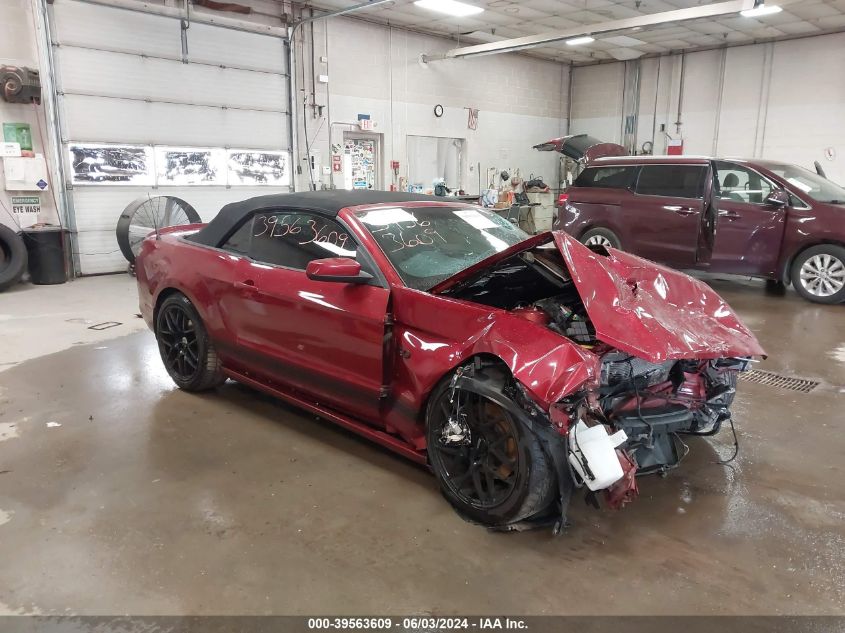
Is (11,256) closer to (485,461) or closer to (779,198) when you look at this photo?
(485,461)

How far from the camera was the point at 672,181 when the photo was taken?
7.47m

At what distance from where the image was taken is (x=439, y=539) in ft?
8.02

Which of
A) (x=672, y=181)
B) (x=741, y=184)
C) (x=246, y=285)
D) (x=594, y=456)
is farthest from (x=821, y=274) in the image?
(x=246, y=285)

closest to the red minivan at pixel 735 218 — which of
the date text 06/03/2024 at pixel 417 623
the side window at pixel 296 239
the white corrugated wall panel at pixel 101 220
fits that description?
the side window at pixel 296 239

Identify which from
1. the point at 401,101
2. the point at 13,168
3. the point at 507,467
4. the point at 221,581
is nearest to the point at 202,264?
the point at 221,581

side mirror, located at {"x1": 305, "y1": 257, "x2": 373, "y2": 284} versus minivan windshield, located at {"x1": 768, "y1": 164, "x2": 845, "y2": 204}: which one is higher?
minivan windshield, located at {"x1": 768, "y1": 164, "x2": 845, "y2": 204}

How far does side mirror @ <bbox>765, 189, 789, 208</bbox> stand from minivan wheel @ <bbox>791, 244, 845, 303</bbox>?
577 mm

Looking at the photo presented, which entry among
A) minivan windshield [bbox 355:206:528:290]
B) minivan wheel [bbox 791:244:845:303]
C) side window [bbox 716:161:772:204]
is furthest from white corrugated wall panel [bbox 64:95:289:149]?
minivan wheel [bbox 791:244:845:303]

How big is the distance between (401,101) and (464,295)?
9.67m

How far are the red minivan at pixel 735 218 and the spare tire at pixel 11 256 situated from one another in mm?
7326

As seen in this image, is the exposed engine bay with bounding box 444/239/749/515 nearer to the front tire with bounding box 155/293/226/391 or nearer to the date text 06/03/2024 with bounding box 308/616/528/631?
the date text 06/03/2024 with bounding box 308/616/528/631

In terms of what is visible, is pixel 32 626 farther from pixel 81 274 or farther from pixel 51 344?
pixel 81 274

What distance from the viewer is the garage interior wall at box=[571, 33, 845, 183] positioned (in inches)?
458

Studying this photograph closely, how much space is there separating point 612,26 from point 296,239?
8152 mm
